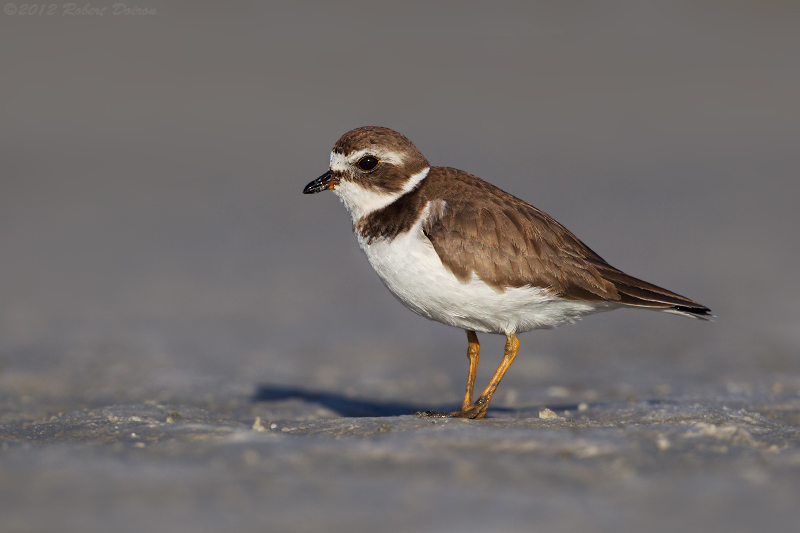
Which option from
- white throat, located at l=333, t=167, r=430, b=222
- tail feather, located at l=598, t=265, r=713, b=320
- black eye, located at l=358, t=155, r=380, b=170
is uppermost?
black eye, located at l=358, t=155, r=380, b=170

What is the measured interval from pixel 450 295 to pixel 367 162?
125cm

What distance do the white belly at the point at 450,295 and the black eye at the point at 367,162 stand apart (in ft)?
1.84

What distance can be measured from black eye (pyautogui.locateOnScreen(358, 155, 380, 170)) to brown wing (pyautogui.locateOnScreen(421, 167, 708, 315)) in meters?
0.43

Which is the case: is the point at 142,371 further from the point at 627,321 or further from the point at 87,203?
the point at 87,203

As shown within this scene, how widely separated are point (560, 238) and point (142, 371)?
16.3 feet

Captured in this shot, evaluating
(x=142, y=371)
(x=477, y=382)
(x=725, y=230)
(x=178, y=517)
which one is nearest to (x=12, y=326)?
(x=142, y=371)

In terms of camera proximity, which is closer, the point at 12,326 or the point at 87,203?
the point at 12,326

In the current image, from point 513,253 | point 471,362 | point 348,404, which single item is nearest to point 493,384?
point 471,362

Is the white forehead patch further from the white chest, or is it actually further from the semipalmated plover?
the white chest

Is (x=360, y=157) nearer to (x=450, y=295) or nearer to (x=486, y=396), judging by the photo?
(x=450, y=295)

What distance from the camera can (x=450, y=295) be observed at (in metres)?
5.92

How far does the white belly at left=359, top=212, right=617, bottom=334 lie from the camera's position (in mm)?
5902

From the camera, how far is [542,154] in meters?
19.4

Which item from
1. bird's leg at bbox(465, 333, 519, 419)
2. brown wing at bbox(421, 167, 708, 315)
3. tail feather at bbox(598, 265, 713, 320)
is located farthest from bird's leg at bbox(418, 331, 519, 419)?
tail feather at bbox(598, 265, 713, 320)
